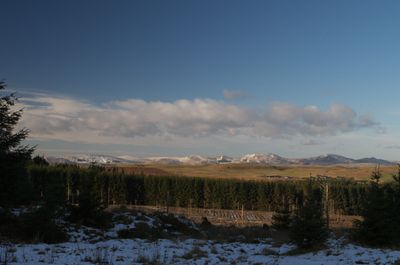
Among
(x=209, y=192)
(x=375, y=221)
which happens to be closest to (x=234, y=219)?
(x=209, y=192)

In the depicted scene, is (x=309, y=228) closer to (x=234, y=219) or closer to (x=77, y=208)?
(x=77, y=208)

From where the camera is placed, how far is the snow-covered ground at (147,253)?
1342 centimetres

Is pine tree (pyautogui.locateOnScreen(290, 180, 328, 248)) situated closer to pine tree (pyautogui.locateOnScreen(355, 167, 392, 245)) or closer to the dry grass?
pine tree (pyautogui.locateOnScreen(355, 167, 392, 245))

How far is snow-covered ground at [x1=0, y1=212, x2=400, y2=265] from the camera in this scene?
528 inches

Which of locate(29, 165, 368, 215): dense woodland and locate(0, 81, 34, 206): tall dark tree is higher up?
locate(0, 81, 34, 206): tall dark tree

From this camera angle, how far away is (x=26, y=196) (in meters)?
36.9

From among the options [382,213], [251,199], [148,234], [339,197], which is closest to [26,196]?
[148,234]

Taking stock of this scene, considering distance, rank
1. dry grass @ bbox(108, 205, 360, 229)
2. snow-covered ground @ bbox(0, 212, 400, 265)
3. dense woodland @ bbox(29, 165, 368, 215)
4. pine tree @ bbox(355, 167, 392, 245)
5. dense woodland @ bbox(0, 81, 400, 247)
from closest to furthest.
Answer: snow-covered ground @ bbox(0, 212, 400, 265)
dense woodland @ bbox(0, 81, 400, 247)
pine tree @ bbox(355, 167, 392, 245)
dry grass @ bbox(108, 205, 360, 229)
dense woodland @ bbox(29, 165, 368, 215)

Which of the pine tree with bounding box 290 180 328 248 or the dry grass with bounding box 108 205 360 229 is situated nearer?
the pine tree with bounding box 290 180 328 248

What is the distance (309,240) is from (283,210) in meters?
28.9

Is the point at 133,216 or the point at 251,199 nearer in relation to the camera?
the point at 133,216

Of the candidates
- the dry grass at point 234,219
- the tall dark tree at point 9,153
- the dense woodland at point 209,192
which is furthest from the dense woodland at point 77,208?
the dense woodland at point 209,192

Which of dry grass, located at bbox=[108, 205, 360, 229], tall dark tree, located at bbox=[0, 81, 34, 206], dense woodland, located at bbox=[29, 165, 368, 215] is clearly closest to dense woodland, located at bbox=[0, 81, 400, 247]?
tall dark tree, located at bbox=[0, 81, 34, 206]

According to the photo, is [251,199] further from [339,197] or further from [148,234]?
[148,234]
